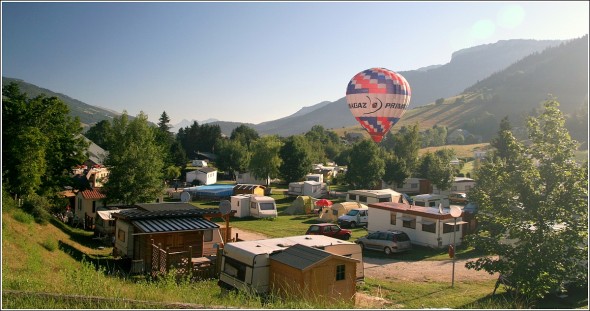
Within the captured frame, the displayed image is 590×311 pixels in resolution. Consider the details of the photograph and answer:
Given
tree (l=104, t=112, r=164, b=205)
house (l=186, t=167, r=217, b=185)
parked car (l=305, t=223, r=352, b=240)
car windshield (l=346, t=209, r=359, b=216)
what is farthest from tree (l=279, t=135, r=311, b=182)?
parked car (l=305, t=223, r=352, b=240)

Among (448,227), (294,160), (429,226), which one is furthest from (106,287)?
(294,160)

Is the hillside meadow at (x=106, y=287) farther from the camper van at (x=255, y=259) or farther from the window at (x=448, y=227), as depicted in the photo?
the window at (x=448, y=227)

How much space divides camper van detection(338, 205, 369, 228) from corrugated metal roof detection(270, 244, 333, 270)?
16.1 metres

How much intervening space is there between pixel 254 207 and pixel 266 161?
21.8m

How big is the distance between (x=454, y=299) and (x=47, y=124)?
23.1m

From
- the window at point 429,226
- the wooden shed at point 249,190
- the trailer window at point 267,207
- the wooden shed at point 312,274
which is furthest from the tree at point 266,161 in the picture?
the wooden shed at point 312,274

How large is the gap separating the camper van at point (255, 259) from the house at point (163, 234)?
10.5 feet

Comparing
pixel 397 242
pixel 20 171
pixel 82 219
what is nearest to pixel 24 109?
pixel 20 171

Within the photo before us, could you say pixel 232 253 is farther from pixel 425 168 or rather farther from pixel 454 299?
pixel 425 168

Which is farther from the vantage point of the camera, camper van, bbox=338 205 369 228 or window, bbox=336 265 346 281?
camper van, bbox=338 205 369 228

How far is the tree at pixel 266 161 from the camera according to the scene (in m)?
54.6

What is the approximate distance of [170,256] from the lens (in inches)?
632

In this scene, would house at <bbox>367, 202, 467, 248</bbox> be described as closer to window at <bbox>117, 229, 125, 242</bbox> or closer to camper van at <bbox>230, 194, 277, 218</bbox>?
camper van at <bbox>230, 194, 277, 218</bbox>

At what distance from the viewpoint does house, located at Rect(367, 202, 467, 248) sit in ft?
75.3
